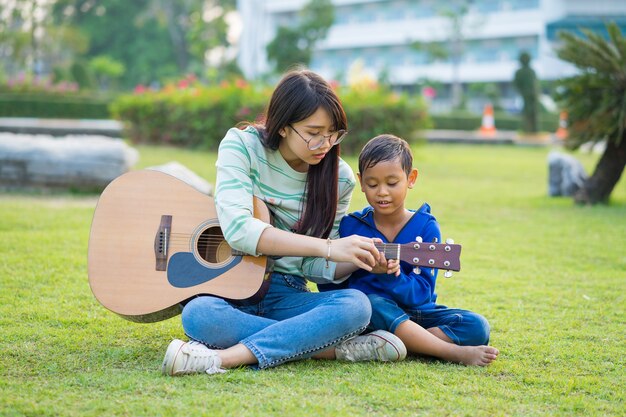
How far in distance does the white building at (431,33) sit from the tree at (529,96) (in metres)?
20.6

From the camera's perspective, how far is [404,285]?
3453mm

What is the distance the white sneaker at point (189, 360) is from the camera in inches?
122

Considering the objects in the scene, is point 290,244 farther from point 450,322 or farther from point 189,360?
point 450,322

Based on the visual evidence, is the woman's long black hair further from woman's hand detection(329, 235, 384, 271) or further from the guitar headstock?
the guitar headstock

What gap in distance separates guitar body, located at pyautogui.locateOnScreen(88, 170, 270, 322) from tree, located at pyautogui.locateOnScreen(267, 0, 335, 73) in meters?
22.7

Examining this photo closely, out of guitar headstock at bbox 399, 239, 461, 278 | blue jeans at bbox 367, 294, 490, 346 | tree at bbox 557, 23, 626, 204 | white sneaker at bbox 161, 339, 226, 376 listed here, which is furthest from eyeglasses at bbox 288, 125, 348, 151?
tree at bbox 557, 23, 626, 204

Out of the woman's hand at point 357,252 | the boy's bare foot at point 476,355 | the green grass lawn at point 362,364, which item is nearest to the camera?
the green grass lawn at point 362,364

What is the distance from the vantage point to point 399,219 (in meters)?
3.63

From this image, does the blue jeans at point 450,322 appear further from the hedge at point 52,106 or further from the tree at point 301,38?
the tree at point 301,38

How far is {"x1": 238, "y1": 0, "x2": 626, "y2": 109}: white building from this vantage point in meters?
46.4

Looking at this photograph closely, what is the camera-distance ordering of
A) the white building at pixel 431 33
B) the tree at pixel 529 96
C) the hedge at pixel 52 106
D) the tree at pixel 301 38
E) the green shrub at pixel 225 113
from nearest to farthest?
the green shrub at pixel 225 113 → the tree at pixel 529 96 → the hedge at pixel 52 106 → the tree at pixel 301 38 → the white building at pixel 431 33

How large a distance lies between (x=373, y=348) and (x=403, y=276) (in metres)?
0.33

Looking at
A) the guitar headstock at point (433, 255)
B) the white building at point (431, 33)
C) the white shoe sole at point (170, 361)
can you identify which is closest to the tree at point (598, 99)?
the guitar headstock at point (433, 255)

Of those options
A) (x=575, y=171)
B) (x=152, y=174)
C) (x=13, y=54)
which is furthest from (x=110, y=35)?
(x=152, y=174)
